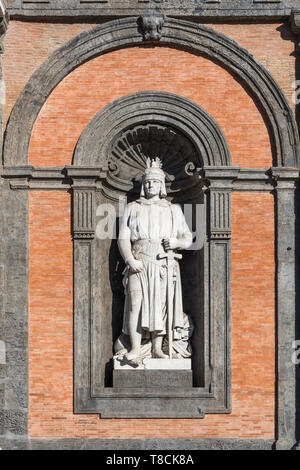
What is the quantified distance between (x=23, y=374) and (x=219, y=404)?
2.98 m

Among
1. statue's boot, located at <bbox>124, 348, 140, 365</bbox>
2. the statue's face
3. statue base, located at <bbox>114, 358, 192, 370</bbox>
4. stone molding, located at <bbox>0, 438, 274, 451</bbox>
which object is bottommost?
stone molding, located at <bbox>0, 438, 274, 451</bbox>

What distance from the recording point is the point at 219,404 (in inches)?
567

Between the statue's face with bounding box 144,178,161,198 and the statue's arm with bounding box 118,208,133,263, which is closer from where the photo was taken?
the statue's arm with bounding box 118,208,133,263

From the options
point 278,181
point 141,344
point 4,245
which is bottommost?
point 141,344

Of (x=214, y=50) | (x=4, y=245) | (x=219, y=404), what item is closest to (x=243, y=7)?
(x=214, y=50)

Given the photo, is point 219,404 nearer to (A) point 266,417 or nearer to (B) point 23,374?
(A) point 266,417

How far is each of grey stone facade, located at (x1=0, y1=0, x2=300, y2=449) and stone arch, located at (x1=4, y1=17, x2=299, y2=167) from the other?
0.02m

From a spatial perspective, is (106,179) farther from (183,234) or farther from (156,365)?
(156,365)

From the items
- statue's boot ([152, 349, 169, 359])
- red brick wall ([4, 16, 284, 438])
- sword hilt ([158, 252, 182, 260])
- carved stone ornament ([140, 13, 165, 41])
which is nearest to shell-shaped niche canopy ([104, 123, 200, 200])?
red brick wall ([4, 16, 284, 438])

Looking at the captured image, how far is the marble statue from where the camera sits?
14.7m

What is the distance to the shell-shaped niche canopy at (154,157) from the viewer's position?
49.7ft

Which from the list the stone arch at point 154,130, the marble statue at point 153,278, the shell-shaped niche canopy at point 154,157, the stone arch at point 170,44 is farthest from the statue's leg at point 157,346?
the stone arch at point 170,44

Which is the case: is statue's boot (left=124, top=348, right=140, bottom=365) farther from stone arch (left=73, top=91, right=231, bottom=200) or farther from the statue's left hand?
stone arch (left=73, top=91, right=231, bottom=200)

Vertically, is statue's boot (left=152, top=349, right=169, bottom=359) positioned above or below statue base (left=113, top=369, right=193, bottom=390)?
above
